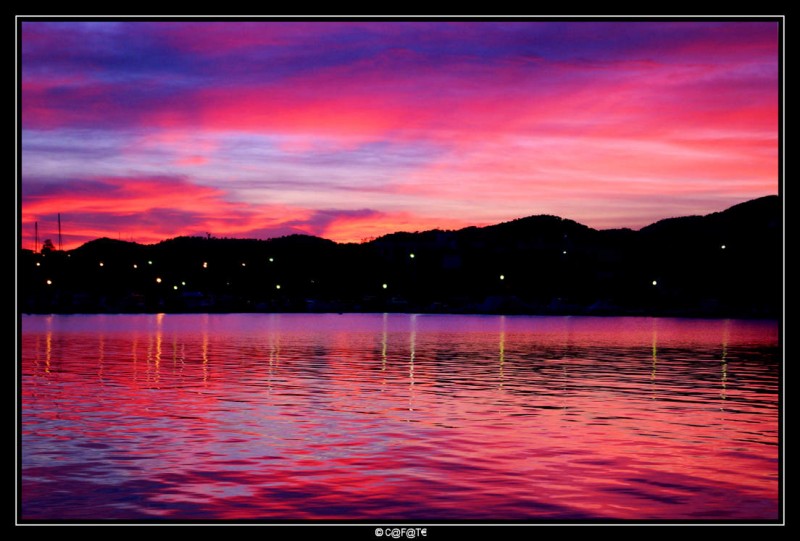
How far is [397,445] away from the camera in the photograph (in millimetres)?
22359

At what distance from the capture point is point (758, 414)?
29641mm

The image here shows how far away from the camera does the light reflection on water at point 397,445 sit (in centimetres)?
1644

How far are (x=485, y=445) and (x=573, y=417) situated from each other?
250 inches

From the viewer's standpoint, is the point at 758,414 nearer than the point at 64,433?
No

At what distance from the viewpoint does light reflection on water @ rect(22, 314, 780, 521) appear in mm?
16438

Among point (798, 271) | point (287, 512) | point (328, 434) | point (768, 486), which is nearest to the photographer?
point (798, 271)

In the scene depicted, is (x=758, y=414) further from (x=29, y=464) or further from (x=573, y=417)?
(x=29, y=464)
